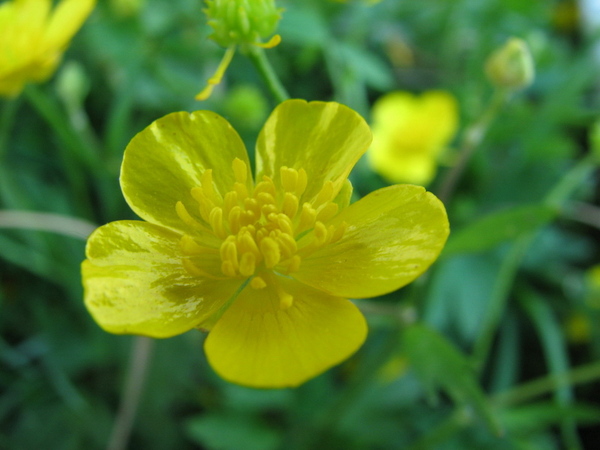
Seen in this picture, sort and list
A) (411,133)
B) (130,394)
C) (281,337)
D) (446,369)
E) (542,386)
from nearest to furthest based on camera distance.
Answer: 1. (281,337)
2. (446,369)
3. (130,394)
4. (542,386)
5. (411,133)

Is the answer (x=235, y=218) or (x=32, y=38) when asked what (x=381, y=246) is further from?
(x=32, y=38)

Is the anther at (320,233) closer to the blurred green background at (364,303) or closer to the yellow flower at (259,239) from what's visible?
the yellow flower at (259,239)

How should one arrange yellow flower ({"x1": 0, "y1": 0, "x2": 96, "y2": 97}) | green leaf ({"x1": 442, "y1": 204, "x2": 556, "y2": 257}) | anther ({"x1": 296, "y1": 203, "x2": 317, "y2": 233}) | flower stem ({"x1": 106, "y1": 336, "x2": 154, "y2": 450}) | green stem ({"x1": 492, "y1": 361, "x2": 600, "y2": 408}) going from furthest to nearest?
green stem ({"x1": 492, "y1": 361, "x2": 600, "y2": 408}), flower stem ({"x1": 106, "y1": 336, "x2": 154, "y2": 450}), yellow flower ({"x1": 0, "y1": 0, "x2": 96, "y2": 97}), green leaf ({"x1": 442, "y1": 204, "x2": 556, "y2": 257}), anther ({"x1": 296, "y1": 203, "x2": 317, "y2": 233})

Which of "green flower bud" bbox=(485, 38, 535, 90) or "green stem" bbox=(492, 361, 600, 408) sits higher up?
"green flower bud" bbox=(485, 38, 535, 90)

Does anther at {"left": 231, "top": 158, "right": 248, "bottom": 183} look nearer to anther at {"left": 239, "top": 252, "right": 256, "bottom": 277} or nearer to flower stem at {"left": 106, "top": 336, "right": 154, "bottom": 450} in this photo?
anther at {"left": 239, "top": 252, "right": 256, "bottom": 277}

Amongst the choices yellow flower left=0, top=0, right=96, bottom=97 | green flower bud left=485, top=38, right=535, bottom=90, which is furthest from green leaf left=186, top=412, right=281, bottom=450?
green flower bud left=485, top=38, right=535, bottom=90

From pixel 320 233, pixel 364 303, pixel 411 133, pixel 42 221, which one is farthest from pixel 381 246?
pixel 411 133
